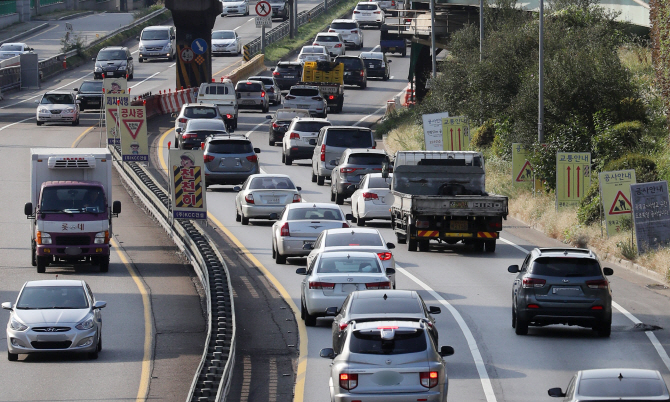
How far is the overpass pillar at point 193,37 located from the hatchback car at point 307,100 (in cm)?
619

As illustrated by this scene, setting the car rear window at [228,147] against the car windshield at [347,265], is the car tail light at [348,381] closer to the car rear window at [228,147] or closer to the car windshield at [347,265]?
the car windshield at [347,265]

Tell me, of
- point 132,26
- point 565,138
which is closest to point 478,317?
point 565,138

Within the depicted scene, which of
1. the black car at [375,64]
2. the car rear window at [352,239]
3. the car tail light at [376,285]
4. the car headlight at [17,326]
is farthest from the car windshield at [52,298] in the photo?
the black car at [375,64]

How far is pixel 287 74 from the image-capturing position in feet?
228

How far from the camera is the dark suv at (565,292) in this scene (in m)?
19.0

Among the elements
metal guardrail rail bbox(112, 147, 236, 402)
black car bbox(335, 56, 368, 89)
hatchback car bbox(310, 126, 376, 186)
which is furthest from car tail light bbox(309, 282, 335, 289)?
black car bbox(335, 56, 368, 89)

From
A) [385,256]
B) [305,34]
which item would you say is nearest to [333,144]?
[385,256]

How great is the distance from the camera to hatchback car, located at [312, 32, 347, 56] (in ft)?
265

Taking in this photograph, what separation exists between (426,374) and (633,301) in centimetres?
1085

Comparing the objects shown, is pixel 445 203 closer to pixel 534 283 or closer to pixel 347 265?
pixel 347 265

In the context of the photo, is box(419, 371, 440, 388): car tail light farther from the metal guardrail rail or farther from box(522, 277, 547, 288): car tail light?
box(522, 277, 547, 288): car tail light

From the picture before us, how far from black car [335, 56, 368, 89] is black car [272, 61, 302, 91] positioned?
265cm

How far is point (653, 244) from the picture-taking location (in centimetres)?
2759

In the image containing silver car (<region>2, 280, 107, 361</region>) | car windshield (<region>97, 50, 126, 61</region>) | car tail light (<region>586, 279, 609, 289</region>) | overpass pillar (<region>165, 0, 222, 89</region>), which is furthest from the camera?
car windshield (<region>97, 50, 126, 61</region>)
